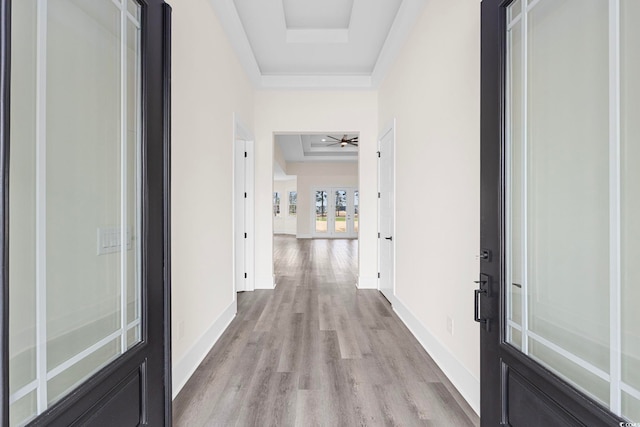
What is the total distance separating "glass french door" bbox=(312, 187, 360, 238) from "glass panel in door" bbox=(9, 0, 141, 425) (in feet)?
38.7

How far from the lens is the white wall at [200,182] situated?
2.10 metres

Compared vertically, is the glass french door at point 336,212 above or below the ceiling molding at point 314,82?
below

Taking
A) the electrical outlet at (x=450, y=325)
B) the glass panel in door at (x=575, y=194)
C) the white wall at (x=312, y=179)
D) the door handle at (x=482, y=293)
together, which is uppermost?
the white wall at (x=312, y=179)

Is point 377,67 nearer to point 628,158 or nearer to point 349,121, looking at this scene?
point 349,121

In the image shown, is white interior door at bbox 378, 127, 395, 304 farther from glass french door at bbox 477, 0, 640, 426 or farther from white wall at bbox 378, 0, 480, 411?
glass french door at bbox 477, 0, 640, 426

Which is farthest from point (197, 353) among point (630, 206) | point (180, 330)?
point (630, 206)

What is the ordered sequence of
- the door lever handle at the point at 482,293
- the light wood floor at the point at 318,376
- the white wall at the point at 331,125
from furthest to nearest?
the white wall at the point at 331,125 → the light wood floor at the point at 318,376 → the door lever handle at the point at 482,293

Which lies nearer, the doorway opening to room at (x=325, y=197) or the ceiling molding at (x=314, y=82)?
the ceiling molding at (x=314, y=82)

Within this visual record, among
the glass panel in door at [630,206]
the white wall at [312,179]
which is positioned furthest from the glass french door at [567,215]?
the white wall at [312,179]

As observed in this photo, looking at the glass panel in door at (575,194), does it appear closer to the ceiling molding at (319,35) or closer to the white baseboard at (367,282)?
the ceiling molding at (319,35)

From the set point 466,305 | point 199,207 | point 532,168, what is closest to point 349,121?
point 199,207

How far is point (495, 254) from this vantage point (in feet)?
4.30

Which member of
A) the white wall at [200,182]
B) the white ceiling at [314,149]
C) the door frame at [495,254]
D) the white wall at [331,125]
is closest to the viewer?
the door frame at [495,254]

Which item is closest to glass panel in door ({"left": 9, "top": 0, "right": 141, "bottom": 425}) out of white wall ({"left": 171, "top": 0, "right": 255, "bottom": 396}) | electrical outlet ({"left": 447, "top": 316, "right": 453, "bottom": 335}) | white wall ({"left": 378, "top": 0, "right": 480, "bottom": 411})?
white wall ({"left": 171, "top": 0, "right": 255, "bottom": 396})
